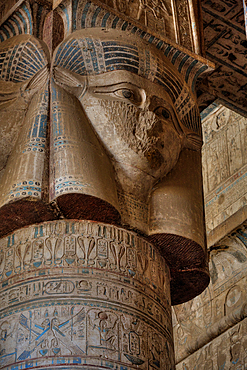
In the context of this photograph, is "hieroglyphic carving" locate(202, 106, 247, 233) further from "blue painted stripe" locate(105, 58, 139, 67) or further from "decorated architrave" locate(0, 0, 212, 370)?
"blue painted stripe" locate(105, 58, 139, 67)

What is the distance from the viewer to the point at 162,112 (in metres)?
4.77

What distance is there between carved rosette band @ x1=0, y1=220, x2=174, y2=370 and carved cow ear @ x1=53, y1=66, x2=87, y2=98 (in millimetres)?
849

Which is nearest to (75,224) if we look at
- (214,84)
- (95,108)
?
(95,108)

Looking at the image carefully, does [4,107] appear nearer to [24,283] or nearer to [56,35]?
A: [56,35]

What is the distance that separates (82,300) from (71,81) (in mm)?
1390

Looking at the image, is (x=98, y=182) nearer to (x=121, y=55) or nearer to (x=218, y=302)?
(x=121, y=55)

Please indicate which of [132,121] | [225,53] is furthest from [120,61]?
[225,53]

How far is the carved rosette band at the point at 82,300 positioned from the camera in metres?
3.89

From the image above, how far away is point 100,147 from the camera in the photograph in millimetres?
4531

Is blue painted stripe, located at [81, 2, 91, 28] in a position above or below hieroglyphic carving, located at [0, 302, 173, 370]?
above

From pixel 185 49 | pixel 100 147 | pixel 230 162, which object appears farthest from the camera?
pixel 230 162

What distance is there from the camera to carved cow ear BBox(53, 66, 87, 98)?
4.68 m

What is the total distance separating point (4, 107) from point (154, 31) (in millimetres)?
1129

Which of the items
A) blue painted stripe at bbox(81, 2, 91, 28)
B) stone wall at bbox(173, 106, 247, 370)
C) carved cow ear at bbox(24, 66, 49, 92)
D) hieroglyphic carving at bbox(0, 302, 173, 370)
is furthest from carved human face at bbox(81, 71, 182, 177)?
stone wall at bbox(173, 106, 247, 370)
